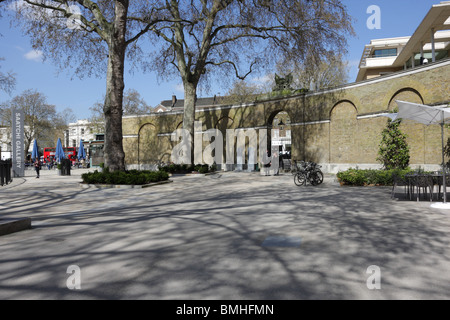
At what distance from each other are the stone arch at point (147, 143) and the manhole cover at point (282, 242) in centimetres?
2813

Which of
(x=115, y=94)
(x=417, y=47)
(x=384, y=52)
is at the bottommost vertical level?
(x=115, y=94)

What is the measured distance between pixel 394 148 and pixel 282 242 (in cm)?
1500

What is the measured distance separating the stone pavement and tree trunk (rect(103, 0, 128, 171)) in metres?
7.50

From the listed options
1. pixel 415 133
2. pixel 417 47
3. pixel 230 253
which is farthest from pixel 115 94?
pixel 417 47

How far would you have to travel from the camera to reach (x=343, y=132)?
71.0 ft

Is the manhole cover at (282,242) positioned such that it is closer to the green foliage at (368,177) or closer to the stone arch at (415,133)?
the green foliage at (368,177)

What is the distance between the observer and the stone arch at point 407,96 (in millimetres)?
17269

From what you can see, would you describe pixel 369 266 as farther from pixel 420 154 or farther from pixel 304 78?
pixel 304 78

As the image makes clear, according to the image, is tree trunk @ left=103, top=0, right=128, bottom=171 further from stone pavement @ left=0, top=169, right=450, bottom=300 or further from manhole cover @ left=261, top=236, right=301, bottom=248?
manhole cover @ left=261, top=236, right=301, bottom=248

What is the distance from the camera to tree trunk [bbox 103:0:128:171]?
1625 centimetres

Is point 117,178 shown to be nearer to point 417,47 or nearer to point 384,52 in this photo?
point 417,47

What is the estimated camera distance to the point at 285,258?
454 cm
